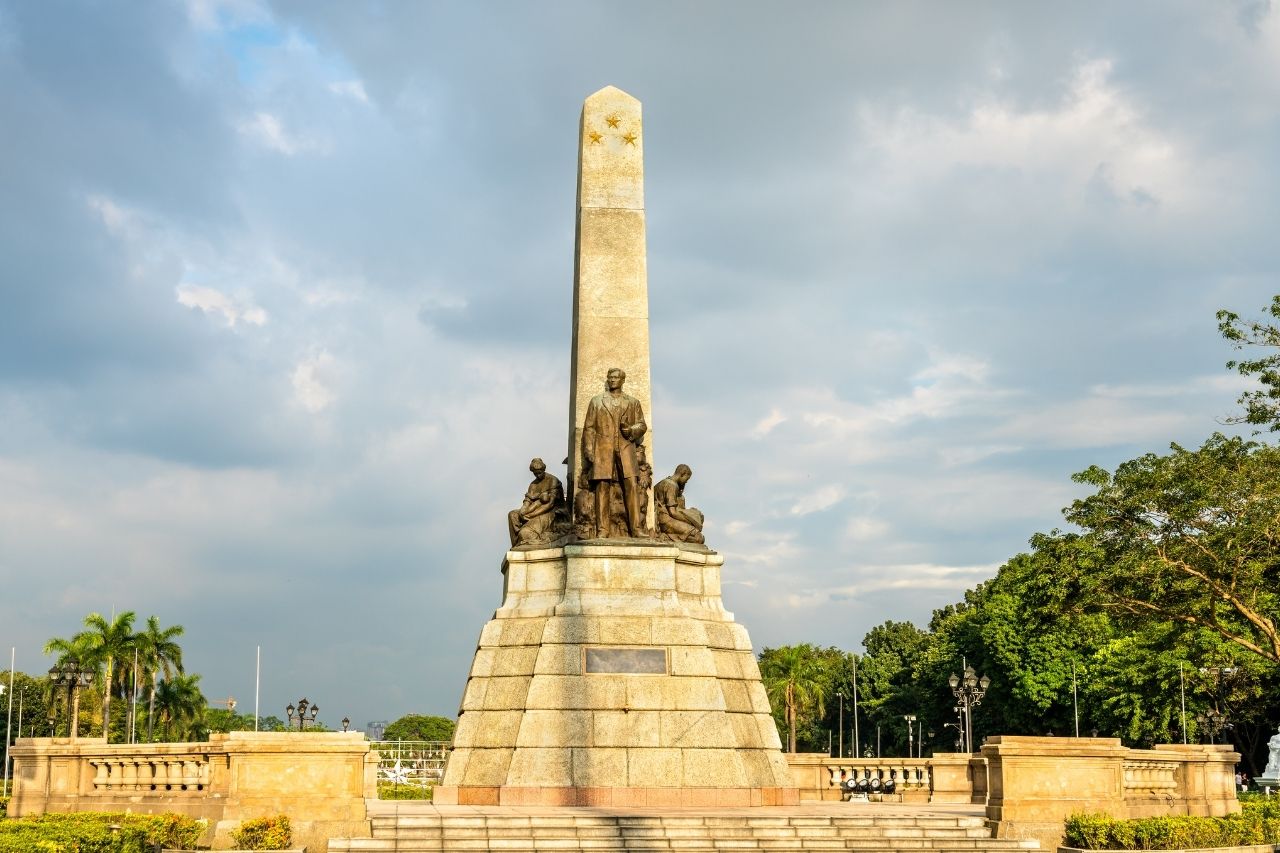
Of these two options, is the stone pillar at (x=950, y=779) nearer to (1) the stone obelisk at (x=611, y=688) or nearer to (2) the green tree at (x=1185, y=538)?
(2) the green tree at (x=1185, y=538)

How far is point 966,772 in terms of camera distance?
84.2ft

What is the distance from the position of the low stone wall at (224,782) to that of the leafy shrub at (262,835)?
34cm

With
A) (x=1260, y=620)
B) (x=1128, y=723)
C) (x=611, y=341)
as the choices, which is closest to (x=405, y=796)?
(x=611, y=341)

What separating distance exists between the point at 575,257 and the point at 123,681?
4936 centimetres

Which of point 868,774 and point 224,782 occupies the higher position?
point 224,782

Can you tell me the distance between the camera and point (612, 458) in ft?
68.8

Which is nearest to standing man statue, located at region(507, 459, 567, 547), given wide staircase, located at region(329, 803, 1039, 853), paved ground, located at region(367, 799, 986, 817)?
paved ground, located at region(367, 799, 986, 817)

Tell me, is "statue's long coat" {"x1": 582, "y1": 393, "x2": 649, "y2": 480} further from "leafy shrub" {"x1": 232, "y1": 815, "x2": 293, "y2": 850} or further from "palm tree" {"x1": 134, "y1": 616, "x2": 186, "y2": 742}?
"palm tree" {"x1": 134, "y1": 616, "x2": 186, "y2": 742}

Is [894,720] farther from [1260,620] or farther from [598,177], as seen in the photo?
[598,177]

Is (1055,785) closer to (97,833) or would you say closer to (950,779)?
(950,779)

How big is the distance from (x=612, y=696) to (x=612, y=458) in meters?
3.76

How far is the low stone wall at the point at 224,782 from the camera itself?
15.9m

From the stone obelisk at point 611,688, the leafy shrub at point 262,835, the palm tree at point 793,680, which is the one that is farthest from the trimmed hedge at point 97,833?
the palm tree at point 793,680

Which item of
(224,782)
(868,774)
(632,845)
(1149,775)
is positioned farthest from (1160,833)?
(224,782)
